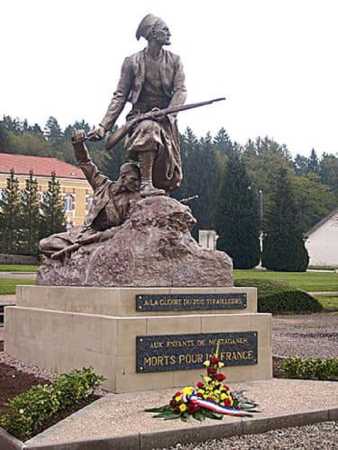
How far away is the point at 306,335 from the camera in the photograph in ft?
48.0

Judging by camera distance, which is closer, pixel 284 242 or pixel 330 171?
pixel 284 242

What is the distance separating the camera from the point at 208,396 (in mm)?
6227

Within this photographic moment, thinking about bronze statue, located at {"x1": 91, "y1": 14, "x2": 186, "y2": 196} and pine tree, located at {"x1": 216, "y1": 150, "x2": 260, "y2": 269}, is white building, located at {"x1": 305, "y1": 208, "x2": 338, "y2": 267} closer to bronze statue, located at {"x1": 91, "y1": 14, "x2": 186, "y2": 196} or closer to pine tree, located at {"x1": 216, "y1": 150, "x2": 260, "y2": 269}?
pine tree, located at {"x1": 216, "y1": 150, "x2": 260, "y2": 269}

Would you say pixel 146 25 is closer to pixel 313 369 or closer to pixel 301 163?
pixel 313 369

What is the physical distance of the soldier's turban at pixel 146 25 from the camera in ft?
30.7

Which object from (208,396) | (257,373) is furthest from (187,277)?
(208,396)

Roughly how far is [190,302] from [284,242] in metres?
41.8

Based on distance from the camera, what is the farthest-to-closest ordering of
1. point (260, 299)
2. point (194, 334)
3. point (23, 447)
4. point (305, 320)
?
point (260, 299) < point (305, 320) < point (194, 334) < point (23, 447)

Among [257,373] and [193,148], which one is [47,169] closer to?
[193,148]

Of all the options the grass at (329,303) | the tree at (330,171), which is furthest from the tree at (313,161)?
the grass at (329,303)

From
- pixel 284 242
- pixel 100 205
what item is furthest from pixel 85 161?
pixel 284 242

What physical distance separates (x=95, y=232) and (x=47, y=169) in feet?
212

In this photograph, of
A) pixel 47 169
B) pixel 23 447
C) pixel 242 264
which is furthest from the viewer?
pixel 47 169

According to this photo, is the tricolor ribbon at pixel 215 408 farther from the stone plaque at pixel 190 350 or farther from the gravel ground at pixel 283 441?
the stone plaque at pixel 190 350
